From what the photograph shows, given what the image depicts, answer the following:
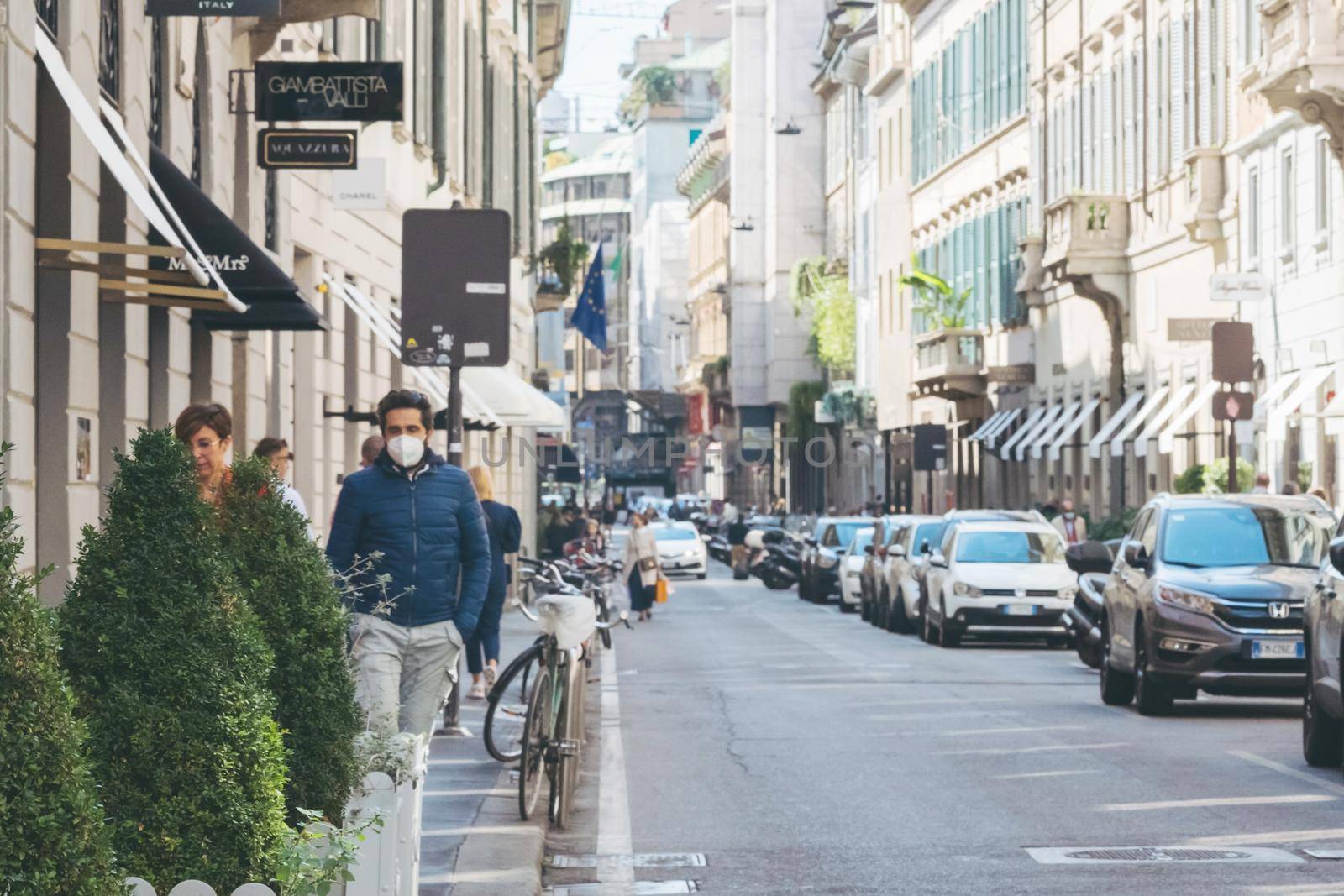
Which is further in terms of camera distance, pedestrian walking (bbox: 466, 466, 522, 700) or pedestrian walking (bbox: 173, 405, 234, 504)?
pedestrian walking (bbox: 466, 466, 522, 700)

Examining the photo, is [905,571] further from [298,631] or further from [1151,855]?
[298,631]

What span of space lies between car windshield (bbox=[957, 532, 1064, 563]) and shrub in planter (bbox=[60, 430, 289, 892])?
92.6 feet

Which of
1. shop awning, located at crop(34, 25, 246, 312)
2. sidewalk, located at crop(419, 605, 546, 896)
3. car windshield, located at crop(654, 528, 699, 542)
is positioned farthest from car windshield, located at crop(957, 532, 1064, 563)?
car windshield, located at crop(654, 528, 699, 542)

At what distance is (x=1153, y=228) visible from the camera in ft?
149

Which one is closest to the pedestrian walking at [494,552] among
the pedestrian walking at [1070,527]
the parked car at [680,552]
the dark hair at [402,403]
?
the dark hair at [402,403]

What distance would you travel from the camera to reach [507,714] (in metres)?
15.3

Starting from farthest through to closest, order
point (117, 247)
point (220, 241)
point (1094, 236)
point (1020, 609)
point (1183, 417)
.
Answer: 1. point (1094, 236)
2. point (1183, 417)
3. point (1020, 609)
4. point (220, 241)
5. point (117, 247)

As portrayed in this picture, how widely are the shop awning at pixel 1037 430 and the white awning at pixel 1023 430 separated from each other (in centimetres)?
14

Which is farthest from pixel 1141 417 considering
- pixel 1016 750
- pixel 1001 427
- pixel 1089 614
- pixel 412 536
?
pixel 412 536

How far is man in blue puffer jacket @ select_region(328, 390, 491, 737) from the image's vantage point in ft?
37.7

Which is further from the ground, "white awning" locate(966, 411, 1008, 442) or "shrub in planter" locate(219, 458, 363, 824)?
"white awning" locate(966, 411, 1008, 442)

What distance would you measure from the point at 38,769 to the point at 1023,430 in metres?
52.3

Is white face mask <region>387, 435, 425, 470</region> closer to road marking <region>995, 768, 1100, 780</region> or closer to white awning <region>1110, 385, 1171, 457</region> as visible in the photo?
road marking <region>995, 768, 1100, 780</region>

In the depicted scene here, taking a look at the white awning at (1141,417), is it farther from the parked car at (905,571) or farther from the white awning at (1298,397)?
the white awning at (1298,397)
